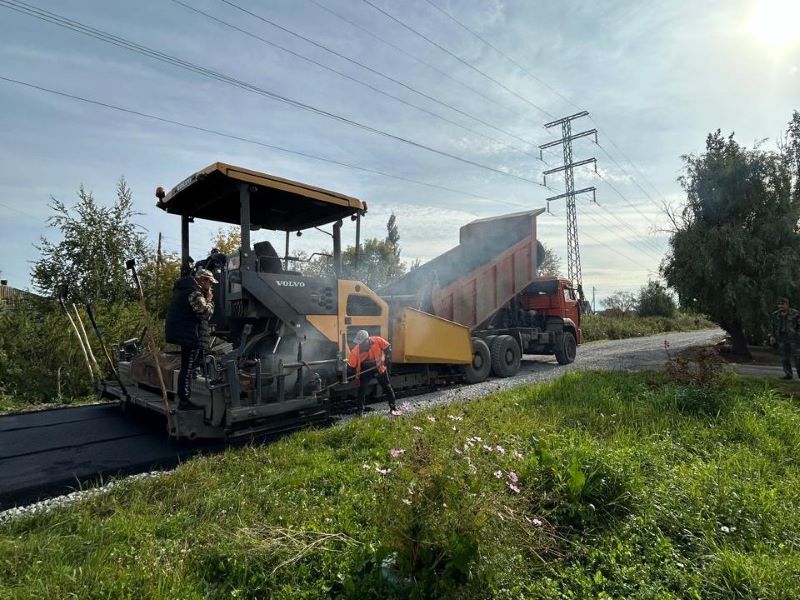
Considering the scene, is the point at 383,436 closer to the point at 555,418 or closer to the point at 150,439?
the point at 555,418

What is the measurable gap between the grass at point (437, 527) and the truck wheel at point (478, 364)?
468 cm

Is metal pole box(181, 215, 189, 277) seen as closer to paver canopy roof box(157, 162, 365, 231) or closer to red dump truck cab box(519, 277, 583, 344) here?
paver canopy roof box(157, 162, 365, 231)

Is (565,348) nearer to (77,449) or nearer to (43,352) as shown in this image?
(77,449)

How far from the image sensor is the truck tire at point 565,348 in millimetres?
12367

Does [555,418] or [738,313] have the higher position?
[738,313]

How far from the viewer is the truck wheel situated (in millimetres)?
9227

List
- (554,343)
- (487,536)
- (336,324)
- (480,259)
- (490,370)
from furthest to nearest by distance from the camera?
(554,343) < (480,259) < (490,370) < (336,324) < (487,536)

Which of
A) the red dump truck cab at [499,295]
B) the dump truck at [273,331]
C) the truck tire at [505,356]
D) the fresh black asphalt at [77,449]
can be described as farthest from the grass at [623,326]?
the fresh black asphalt at [77,449]

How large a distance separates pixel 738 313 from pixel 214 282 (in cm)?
1444

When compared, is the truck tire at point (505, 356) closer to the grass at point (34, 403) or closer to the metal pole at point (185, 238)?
the metal pole at point (185, 238)

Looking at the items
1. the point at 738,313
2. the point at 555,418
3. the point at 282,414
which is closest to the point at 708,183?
the point at 738,313

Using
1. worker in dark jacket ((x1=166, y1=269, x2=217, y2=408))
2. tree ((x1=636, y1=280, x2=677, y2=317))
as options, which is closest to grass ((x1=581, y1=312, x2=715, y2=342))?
tree ((x1=636, y1=280, x2=677, y2=317))

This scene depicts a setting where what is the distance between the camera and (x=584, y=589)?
2.35 metres

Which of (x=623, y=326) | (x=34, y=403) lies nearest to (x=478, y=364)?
(x=34, y=403)
